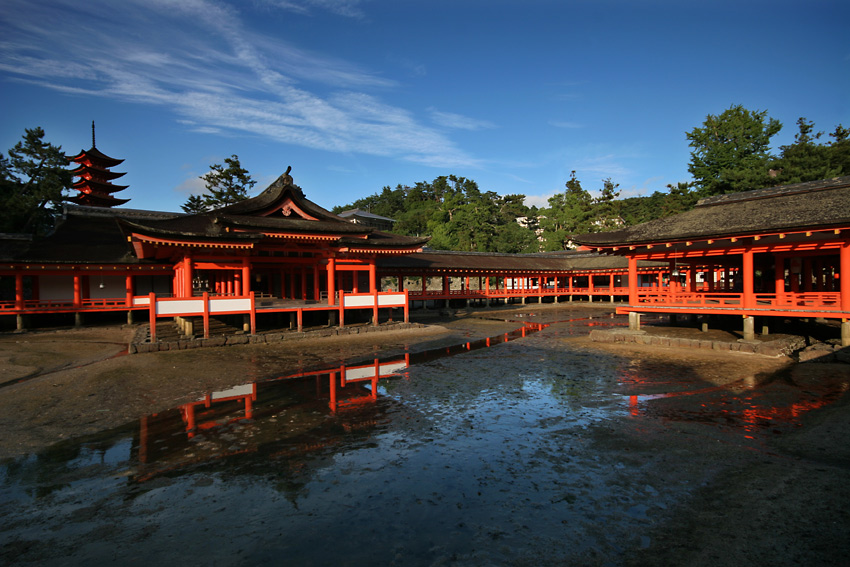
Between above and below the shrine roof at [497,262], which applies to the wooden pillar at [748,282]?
below

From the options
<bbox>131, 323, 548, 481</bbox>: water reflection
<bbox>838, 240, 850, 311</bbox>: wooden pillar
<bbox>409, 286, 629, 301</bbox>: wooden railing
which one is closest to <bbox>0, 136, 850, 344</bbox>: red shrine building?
<bbox>838, 240, 850, 311</bbox>: wooden pillar

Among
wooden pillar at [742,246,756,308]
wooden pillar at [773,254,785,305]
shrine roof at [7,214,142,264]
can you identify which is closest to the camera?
wooden pillar at [773,254,785,305]

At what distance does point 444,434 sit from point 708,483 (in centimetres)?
413

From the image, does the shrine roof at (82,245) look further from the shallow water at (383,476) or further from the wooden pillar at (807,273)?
the wooden pillar at (807,273)

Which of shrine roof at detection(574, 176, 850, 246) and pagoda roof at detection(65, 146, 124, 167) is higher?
pagoda roof at detection(65, 146, 124, 167)

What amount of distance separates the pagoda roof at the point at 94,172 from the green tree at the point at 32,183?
2506 mm

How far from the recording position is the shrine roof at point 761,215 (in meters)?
15.5

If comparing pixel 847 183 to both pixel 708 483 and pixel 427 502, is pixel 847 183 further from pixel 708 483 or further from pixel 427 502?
pixel 427 502

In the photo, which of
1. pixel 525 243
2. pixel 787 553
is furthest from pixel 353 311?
Result: pixel 525 243

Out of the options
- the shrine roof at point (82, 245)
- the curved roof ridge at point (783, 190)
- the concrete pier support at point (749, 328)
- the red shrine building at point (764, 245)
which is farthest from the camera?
the shrine roof at point (82, 245)

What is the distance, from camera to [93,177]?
140 feet

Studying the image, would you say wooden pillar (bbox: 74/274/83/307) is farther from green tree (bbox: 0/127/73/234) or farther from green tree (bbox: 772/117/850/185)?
green tree (bbox: 772/117/850/185)

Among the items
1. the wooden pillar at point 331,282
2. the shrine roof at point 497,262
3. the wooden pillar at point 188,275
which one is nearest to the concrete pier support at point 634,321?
the wooden pillar at point 331,282

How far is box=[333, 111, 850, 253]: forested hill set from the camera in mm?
40375
